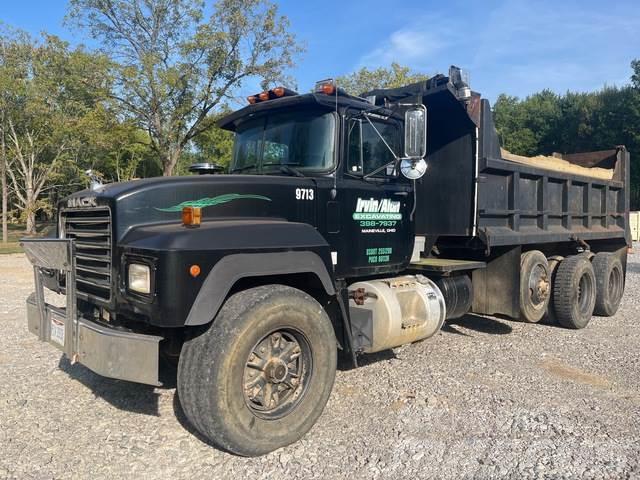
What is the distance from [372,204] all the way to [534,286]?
3.24 m

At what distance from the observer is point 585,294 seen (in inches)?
327

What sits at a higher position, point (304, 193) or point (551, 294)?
point (304, 193)

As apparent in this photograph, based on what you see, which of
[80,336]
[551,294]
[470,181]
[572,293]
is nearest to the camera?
[80,336]

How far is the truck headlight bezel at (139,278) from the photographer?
11.2 ft

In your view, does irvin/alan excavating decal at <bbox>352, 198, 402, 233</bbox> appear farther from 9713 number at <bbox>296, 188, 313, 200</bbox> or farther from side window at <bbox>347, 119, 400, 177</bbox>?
9713 number at <bbox>296, 188, 313, 200</bbox>

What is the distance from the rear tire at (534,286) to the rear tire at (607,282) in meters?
1.70

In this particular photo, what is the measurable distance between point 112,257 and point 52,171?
2863cm

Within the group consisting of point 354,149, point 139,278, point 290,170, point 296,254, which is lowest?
point 139,278

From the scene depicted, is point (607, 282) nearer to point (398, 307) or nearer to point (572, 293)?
point (572, 293)

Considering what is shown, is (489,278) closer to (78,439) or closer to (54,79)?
(78,439)

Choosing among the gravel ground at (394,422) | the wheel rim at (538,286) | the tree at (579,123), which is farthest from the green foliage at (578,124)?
the gravel ground at (394,422)

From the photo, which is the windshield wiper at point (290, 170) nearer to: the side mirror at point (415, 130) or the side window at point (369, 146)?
the side window at point (369, 146)

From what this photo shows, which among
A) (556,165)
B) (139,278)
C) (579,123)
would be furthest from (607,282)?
(579,123)

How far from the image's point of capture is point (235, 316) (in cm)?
361
